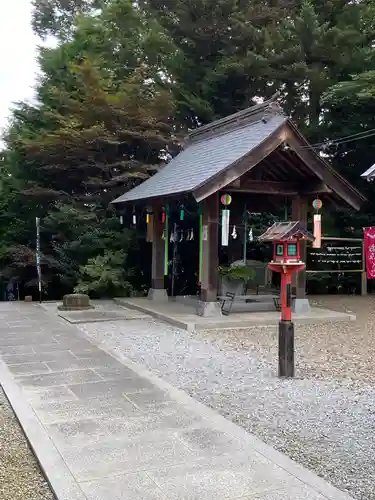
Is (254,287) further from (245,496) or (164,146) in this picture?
(245,496)

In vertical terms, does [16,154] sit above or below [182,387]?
above

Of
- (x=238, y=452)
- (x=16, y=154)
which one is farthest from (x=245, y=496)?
(x=16, y=154)

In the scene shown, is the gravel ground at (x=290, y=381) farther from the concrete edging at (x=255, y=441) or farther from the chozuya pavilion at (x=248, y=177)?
the chozuya pavilion at (x=248, y=177)

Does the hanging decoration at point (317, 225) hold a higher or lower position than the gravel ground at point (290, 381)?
higher

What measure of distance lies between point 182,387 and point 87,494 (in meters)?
2.33

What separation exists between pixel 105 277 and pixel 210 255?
3909 mm

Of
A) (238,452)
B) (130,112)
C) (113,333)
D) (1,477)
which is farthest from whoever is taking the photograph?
(130,112)

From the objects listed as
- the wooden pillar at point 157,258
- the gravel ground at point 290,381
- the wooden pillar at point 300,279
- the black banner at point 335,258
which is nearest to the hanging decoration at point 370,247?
→ the black banner at point 335,258

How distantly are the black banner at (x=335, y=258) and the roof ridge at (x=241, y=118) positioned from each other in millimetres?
4460

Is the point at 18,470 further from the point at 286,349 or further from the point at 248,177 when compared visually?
the point at 248,177

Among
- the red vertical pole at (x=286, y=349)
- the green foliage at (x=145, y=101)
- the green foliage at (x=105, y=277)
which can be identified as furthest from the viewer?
the green foliage at (x=145, y=101)

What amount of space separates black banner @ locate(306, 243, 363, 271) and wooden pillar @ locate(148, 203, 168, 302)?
457cm

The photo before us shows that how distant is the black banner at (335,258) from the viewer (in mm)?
14047

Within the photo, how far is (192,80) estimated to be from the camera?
51.6 feet
